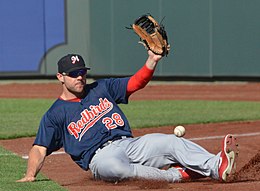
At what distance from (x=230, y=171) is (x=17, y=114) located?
7.36 m

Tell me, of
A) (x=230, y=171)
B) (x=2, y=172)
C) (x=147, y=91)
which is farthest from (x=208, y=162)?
(x=147, y=91)

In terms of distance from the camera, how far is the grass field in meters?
11.2

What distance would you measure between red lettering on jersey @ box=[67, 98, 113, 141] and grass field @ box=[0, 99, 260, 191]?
5.00ft

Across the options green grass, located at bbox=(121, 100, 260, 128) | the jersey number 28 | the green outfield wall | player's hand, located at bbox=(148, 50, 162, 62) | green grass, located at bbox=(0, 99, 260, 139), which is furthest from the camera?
the green outfield wall

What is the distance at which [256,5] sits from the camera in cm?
1841

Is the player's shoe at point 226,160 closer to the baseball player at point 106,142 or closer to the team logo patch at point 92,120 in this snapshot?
the baseball player at point 106,142

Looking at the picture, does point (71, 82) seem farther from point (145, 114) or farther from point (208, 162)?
point (145, 114)

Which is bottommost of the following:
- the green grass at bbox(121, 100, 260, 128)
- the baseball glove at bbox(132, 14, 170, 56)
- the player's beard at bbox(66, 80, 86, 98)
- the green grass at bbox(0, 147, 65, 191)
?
the green grass at bbox(121, 100, 260, 128)

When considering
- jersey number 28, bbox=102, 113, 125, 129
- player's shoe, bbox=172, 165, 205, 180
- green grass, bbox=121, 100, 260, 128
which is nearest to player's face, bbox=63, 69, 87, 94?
jersey number 28, bbox=102, 113, 125, 129

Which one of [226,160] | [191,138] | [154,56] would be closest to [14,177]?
[154,56]

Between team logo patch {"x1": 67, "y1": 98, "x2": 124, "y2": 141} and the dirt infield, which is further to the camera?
team logo patch {"x1": 67, "y1": 98, "x2": 124, "y2": 141}

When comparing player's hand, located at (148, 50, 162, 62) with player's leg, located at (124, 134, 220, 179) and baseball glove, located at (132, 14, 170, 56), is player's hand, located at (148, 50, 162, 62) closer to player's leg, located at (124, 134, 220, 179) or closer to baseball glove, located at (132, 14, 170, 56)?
baseball glove, located at (132, 14, 170, 56)

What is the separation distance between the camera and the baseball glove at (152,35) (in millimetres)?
6820

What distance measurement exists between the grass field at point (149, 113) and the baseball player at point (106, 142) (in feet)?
4.76
